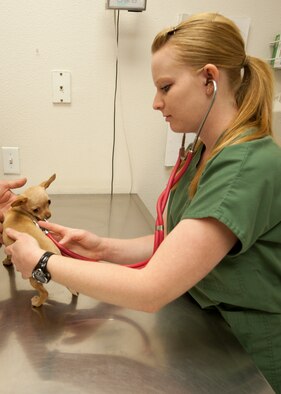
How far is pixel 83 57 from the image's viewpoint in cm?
122

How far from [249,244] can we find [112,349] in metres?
0.32

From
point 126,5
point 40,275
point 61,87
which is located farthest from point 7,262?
point 126,5

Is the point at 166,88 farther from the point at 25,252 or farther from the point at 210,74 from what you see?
the point at 25,252

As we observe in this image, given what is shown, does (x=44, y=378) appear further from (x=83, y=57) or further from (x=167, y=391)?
(x=83, y=57)

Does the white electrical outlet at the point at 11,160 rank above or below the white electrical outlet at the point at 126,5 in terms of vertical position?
below

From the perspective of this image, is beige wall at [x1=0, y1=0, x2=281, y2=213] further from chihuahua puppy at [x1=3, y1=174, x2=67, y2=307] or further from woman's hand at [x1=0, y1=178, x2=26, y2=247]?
chihuahua puppy at [x1=3, y1=174, x2=67, y2=307]

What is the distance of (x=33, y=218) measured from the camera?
816 mm

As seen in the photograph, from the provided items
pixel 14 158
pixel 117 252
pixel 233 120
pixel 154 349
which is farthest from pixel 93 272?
pixel 14 158

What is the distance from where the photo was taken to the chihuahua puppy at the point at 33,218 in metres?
0.74

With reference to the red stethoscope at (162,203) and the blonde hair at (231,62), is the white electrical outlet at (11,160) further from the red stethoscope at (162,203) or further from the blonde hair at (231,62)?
the blonde hair at (231,62)

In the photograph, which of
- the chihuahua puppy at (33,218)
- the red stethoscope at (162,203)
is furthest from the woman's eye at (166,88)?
the chihuahua puppy at (33,218)

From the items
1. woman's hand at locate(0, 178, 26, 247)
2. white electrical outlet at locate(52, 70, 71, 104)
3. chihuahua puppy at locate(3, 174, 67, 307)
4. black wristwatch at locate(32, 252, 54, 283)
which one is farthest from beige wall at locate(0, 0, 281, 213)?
black wristwatch at locate(32, 252, 54, 283)

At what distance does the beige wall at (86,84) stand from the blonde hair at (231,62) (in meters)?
0.57

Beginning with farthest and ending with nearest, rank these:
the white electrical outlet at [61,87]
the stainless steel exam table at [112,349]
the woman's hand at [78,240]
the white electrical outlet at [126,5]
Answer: the white electrical outlet at [61,87] → the white electrical outlet at [126,5] → the woman's hand at [78,240] → the stainless steel exam table at [112,349]
